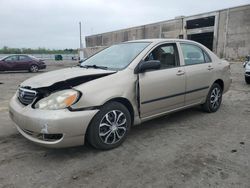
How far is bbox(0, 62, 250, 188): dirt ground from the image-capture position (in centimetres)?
269

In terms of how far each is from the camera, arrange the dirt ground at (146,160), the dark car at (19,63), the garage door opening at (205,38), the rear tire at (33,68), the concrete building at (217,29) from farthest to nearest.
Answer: the garage door opening at (205,38) < the concrete building at (217,29) < the rear tire at (33,68) < the dark car at (19,63) < the dirt ground at (146,160)

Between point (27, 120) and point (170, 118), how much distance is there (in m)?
2.86

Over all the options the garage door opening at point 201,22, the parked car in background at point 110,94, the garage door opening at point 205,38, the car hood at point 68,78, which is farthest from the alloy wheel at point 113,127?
the garage door opening at point 205,38

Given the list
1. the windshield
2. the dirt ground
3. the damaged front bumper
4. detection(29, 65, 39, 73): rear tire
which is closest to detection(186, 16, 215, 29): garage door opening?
detection(29, 65, 39, 73): rear tire

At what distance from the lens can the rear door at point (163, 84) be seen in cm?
378

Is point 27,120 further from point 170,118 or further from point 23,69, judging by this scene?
point 23,69

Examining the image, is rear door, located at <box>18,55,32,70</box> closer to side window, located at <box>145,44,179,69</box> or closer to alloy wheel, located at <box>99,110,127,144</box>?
side window, located at <box>145,44,179,69</box>

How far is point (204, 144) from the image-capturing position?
365cm

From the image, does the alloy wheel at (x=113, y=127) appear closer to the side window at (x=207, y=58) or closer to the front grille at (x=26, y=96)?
the front grille at (x=26, y=96)

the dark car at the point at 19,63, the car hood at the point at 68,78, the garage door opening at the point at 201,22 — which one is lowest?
the dark car at the point at 19,63

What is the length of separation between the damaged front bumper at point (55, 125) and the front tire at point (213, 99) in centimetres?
293

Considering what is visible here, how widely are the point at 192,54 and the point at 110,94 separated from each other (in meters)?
2.28

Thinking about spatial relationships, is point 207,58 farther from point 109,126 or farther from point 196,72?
point 109,126

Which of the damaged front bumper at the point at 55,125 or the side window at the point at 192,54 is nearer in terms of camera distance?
the damaged front bumper at the point at 55,125
